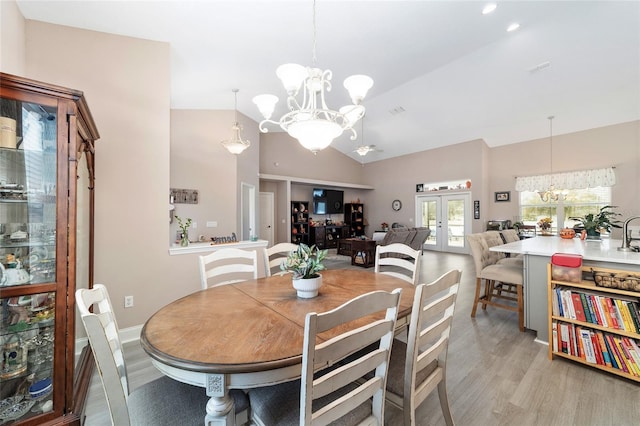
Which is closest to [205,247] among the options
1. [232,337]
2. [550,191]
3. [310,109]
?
[310,109]

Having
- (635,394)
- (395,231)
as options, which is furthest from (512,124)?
(635,394)

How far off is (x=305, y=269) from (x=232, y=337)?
0.58 meters

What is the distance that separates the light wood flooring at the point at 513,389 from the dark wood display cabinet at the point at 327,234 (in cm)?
652

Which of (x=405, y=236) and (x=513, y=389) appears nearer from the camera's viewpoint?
(x=513, y=389)

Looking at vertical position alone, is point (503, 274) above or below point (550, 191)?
below

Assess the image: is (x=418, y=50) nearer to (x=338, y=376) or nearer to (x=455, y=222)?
(x=338, y=376)

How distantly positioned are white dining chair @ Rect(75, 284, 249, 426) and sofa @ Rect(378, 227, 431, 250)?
205 inches

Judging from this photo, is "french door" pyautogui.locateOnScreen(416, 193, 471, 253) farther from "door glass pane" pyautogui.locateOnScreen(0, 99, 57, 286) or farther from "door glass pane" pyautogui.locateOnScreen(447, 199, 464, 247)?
"door glass pane" pyautogui.locateOnScreen(0, 99, 57, 286)

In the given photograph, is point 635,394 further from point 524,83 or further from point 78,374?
point 524,83

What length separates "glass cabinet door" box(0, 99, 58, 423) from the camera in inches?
58.7

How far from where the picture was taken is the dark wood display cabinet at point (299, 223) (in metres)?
8.76

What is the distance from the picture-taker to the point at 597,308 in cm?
203

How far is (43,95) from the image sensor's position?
1442 mm

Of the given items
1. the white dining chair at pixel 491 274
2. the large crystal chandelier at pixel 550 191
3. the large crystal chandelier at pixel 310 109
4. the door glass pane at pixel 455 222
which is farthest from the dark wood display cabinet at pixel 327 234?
the large crystal chandelier at pixel 310 109
